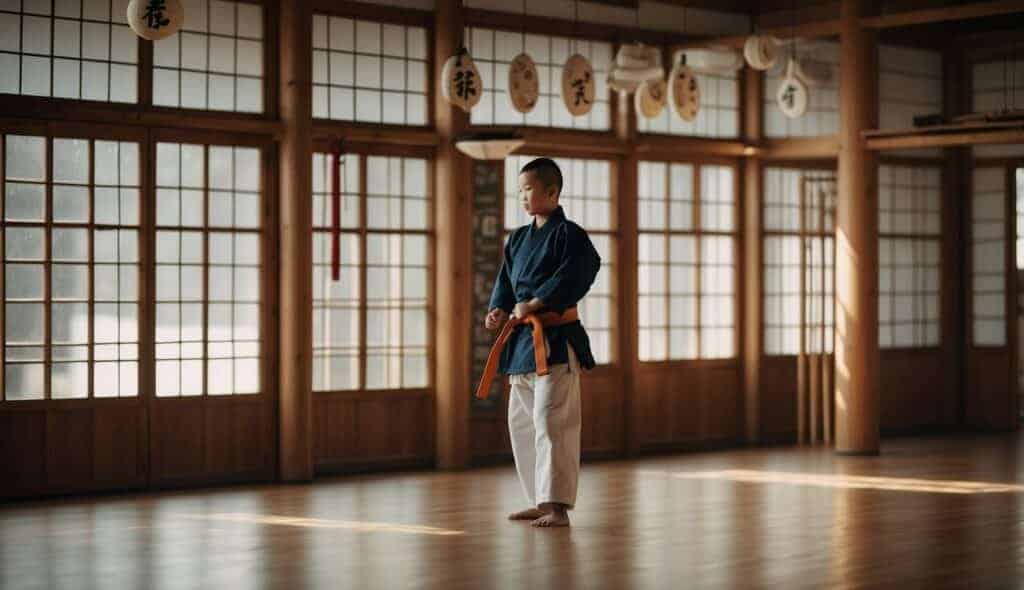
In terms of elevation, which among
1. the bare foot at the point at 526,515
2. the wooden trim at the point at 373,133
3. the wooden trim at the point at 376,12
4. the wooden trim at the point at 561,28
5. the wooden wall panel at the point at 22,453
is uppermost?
the wooden trim at the point at 561,28

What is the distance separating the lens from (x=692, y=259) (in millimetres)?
9719

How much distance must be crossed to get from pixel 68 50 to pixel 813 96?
5278 millimetres

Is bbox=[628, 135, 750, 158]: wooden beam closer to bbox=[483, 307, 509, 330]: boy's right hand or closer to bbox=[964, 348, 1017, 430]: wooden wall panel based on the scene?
bbox=[964, 348, 1017, 430]: wooden wall panel

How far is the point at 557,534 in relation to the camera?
19.2 feet

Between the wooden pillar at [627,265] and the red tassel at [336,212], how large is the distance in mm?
2039

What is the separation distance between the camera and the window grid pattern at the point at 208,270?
7633 millimetres

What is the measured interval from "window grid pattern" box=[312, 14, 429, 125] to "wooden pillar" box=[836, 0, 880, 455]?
8.84 ft

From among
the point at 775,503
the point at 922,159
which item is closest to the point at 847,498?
the point at 775,503

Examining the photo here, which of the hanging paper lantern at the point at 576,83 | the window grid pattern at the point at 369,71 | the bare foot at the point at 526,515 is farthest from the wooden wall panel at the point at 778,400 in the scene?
the bare foot at the point at 526,515

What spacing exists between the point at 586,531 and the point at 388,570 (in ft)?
3.86

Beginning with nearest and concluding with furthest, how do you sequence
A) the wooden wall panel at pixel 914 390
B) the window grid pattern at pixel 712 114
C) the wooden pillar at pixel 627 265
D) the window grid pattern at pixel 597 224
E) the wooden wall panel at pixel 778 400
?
1. the window grid pattern at pixel 597 224
2. the wooden pillar at pixel 627 265
3. the window grid pattern at pixel 712 114
4. the wooden wall panel at pixel 778 400
5. the wooden wall panel at pixel 914 390

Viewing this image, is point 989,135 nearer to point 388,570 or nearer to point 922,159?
point 922,159

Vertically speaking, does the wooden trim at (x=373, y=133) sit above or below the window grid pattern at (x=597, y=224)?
above

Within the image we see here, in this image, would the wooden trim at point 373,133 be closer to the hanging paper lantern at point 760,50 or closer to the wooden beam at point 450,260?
the wooden beam at point 450,260
